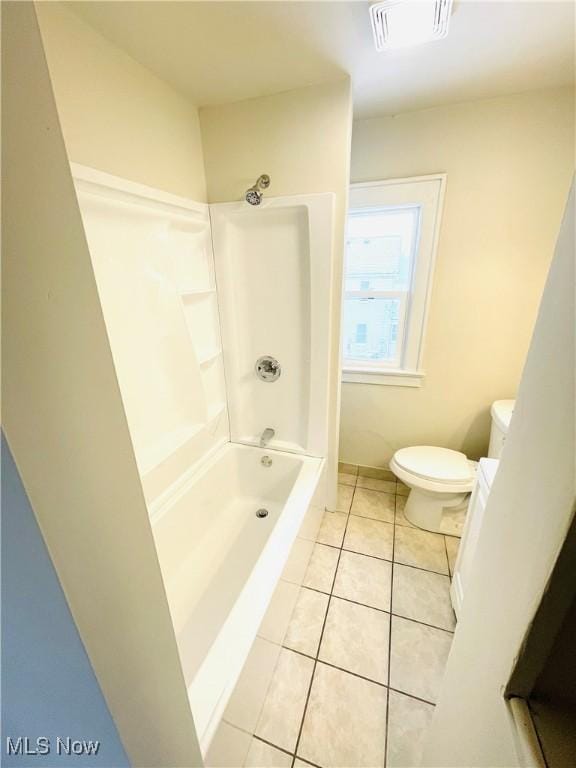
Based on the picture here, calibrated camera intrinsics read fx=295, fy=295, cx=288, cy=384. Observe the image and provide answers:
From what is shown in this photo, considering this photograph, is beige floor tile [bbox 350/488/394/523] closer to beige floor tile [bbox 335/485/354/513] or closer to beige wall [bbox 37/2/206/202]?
beige floor tile [bbox 335/485/354/513]

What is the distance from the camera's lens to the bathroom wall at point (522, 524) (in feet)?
1.20

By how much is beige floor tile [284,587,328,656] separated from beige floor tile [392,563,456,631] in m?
0.35

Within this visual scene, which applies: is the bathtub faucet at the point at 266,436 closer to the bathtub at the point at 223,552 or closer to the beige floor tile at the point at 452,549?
the bathtub at the point at 223,552

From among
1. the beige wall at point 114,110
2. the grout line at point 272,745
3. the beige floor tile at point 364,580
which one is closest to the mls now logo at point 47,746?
the grout line at point 272,745

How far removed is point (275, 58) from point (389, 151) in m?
0.84

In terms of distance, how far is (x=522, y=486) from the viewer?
0.47 meters

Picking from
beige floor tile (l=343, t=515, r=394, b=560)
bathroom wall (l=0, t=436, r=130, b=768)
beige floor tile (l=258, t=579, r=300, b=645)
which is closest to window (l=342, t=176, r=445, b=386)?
beige floor tile (l=343, t=515, r=394, b=560)

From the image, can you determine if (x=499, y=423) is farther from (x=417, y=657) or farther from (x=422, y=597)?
(x=417, y=657)

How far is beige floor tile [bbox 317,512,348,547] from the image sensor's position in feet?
5.86

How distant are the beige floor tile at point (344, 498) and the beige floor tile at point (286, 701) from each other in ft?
2.96

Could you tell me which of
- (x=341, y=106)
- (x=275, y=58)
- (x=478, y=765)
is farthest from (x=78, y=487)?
(x=341, y=106)

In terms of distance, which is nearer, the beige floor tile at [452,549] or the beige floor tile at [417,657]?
the beige floor tile at [417,657]

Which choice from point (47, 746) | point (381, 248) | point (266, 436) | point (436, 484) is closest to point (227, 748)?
point (47, 746)

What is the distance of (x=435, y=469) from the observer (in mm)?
1707
